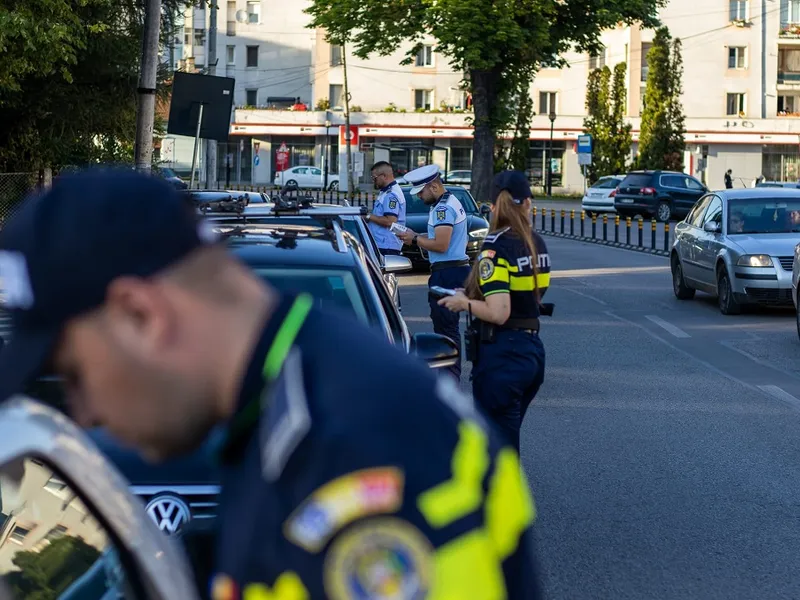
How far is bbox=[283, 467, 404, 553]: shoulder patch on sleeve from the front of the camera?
135cm

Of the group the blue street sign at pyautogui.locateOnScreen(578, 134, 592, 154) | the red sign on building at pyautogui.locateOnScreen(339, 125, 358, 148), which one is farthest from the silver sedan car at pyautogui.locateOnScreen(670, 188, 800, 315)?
the red sign on building at pyautogui.locateOnScreen(339, 125, 358, 148)

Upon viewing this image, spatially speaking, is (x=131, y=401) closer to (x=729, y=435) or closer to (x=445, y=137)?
(x=729, y=435)

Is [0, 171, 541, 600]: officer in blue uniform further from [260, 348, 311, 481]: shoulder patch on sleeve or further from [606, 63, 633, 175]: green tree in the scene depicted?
[606, 63, 633, 175]: green tree

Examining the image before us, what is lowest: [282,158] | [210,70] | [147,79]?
[147,79]

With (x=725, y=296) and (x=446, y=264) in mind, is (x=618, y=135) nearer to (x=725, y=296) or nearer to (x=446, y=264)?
(x=725, y=296)

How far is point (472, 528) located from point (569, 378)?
407 inches

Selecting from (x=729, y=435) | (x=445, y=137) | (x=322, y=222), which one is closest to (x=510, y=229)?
(x=322, y=222)

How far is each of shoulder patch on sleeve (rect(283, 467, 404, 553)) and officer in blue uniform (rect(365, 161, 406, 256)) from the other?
426 inches

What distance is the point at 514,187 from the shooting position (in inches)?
253

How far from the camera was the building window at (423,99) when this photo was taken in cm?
8006

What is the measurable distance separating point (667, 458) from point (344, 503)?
7218mm

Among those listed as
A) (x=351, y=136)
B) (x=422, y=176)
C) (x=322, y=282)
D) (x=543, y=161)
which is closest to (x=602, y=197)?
(x=351, y=136)

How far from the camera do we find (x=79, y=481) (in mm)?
1670

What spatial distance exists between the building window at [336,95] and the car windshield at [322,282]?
74924mm
